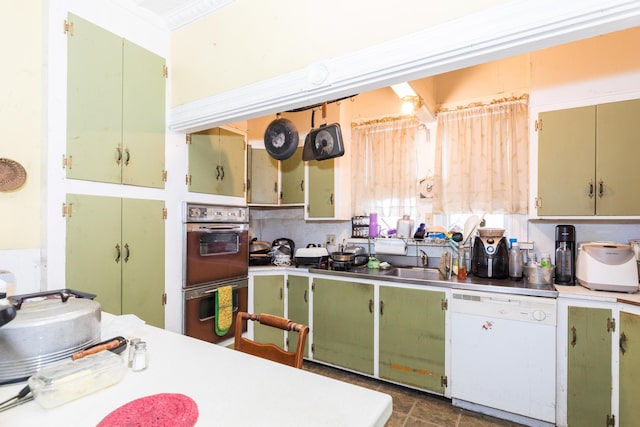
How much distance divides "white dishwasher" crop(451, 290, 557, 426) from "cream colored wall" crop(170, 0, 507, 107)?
72.8 inches

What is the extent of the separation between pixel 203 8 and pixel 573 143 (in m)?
2.87

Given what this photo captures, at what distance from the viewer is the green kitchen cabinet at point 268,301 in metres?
3.12

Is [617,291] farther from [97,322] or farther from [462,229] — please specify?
[97,322]

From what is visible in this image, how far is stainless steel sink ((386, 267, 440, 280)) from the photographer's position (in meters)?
2.77

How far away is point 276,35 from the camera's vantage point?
188cm

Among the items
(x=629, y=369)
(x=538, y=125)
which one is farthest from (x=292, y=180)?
(x=629, y=369)

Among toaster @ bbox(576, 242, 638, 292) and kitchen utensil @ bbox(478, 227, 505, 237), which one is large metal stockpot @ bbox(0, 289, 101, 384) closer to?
kitchen utensil @ bbox(478, 227, 505, 237)

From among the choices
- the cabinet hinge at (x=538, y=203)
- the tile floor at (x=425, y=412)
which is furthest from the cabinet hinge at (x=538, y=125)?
the tile floor at (x=425, y=412)

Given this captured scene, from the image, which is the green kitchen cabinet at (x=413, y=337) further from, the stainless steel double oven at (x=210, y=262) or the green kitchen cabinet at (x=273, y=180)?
the green kitchen cabinet at (x=273, y=180)

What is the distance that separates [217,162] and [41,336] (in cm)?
206

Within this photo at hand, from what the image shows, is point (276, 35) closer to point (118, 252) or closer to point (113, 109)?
point (113, 109)

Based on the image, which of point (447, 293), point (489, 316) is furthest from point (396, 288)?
point (489, 316)

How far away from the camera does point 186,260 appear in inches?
99.7

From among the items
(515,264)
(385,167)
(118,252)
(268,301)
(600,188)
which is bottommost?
(268,301)
